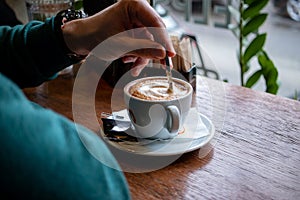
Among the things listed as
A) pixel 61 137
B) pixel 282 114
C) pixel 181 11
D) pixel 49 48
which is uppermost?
pixel 61 137

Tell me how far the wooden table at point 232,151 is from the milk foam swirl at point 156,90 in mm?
118

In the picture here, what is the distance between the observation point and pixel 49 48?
38.5 inches

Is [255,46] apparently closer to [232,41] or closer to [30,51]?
[30,51]

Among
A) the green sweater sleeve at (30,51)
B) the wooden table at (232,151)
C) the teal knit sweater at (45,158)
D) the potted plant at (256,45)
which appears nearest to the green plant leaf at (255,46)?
the potted plant at (256,45)

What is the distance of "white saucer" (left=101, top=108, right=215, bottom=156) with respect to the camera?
81 centimetres

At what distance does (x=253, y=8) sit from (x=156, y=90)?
668 mm

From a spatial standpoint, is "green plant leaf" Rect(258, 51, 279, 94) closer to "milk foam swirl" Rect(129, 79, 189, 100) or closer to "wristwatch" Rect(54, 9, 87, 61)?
"milk foam swirl" Rect(129, 79, 189, 100)

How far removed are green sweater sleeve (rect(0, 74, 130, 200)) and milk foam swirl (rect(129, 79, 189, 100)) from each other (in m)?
0.38

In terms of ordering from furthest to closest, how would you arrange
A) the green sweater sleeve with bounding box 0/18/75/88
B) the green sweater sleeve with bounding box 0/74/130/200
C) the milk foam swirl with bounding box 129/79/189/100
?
the green sweater sleeve with bounding box 0/18/75/88
the milk foam swirl with bounding box 129/79/189/100
the green sweater sleeve with bounding box 0/74/130/200

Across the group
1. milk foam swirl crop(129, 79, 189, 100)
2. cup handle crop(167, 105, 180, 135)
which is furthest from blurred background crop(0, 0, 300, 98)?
cup handle crop(167, 105, 180, 135)

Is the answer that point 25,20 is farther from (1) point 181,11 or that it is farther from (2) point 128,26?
(1) point 181,11

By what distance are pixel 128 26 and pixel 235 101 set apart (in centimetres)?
31

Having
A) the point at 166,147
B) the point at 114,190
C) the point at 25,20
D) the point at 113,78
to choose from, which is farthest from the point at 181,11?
the point at 114,190

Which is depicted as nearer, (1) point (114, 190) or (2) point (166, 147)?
(1) point (114, 190)
